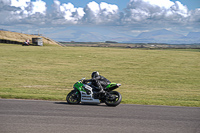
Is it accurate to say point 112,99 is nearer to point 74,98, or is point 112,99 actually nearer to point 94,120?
point 74,98

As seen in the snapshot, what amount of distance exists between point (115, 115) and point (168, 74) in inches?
946

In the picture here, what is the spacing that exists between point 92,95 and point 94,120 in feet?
11.5

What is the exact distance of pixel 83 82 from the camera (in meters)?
12.6

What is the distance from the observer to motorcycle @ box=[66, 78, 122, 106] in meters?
12.1

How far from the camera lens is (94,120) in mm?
8867

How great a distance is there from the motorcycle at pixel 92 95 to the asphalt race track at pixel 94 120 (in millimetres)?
816

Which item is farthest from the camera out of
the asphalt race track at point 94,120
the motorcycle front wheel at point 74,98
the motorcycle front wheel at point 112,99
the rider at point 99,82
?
the motorcycle front wheel at point 74,98

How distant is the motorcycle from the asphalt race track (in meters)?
0.82

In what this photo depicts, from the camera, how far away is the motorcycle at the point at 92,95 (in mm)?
12059

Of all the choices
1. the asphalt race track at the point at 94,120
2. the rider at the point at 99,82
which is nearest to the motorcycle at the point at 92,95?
the rider at the point at 99,82

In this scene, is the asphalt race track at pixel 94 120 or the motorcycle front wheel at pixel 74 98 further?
the motorcycle front wheel at pixel 74 98

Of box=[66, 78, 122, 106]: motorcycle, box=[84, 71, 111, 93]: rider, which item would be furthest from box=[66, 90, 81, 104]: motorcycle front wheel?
box=[84, 71, 111, 93]: rider

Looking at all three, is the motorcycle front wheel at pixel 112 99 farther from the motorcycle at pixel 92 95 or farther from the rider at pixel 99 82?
the rider at pixel 99 82

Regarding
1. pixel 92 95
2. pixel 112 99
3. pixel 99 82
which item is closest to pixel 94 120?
pixel 112 99
